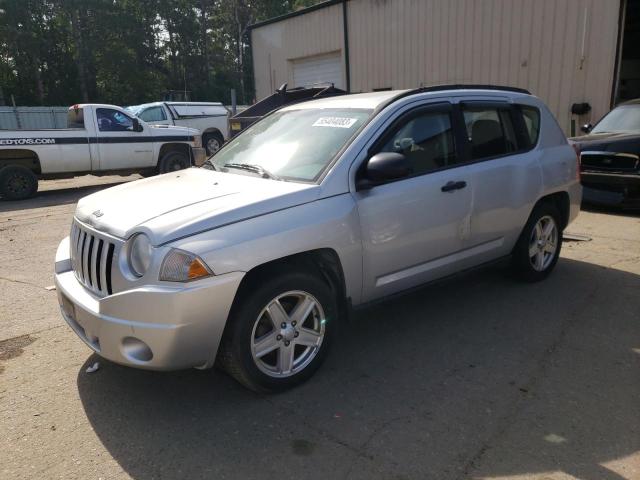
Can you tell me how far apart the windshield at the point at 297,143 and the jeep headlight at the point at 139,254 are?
1.05 m

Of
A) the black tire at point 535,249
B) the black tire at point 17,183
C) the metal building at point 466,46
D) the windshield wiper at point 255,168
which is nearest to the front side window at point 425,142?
the windshield wiper at point 255,168

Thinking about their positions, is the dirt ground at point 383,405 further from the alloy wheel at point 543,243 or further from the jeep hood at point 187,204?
the jeep hood at point 187,204

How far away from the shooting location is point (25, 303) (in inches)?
190

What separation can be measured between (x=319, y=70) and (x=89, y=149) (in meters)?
8.59

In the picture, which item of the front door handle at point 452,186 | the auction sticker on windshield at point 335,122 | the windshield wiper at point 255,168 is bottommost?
the front door handle at point 452,186

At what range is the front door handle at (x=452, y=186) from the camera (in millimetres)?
3818

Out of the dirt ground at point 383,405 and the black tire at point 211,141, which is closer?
the dirt ground at point 383,405

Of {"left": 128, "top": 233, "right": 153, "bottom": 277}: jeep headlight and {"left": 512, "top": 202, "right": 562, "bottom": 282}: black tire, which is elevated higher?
{"left": 128, "top": 233, "right": 153, "bottom": 277}: jeep headlight

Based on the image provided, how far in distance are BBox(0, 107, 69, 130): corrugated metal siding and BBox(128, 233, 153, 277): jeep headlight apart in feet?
85.4

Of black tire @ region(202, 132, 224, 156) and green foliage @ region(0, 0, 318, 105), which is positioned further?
green foliage @ region(0, 0, 318, 105)

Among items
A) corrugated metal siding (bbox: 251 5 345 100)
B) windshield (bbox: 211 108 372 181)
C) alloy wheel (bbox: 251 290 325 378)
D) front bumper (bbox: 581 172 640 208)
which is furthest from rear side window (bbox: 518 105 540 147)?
corrugated metal siding (bbox: 251 5 345 100)

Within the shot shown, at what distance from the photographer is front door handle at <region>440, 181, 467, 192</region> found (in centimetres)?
382

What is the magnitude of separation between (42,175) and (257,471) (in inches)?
428

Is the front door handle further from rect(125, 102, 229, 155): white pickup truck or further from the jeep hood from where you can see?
rect(125, 102, 229, 155): white pickup truck
